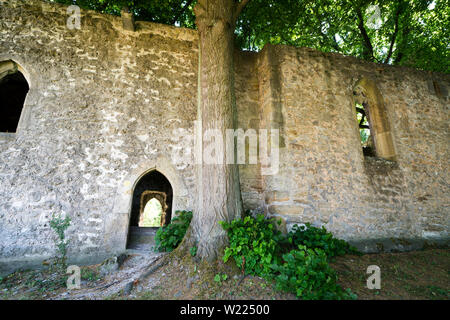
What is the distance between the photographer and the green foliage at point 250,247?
2955 millimetres

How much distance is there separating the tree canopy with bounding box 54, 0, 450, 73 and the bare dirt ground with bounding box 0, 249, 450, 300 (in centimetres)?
669

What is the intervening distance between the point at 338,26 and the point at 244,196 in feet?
28.3

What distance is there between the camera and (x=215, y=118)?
3609 mm

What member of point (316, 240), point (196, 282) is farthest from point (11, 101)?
point (316, 240)

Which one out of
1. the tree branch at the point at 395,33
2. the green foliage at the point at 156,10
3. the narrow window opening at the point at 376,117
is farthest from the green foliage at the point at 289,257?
the tree branch at the point at 395,33

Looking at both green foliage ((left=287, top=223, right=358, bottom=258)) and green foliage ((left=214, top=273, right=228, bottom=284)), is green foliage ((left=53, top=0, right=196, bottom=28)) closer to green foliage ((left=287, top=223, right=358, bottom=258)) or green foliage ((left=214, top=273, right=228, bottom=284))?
green foliage ((left=287, top=223, right=358, bottom=258))

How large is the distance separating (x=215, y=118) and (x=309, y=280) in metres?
2.52

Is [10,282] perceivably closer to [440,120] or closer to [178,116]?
[178,116]

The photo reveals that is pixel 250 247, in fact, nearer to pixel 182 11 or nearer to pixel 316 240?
pixel 316 240

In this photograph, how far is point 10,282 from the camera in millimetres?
3484

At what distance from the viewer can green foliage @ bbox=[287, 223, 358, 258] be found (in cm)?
380

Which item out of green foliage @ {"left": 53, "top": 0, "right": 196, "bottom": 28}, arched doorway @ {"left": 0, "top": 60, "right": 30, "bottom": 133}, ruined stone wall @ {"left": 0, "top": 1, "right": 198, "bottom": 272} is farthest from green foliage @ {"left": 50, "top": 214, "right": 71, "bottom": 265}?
green foliage @ {"left": 53, "top": 0, "right": 196, "bottom": 28}
